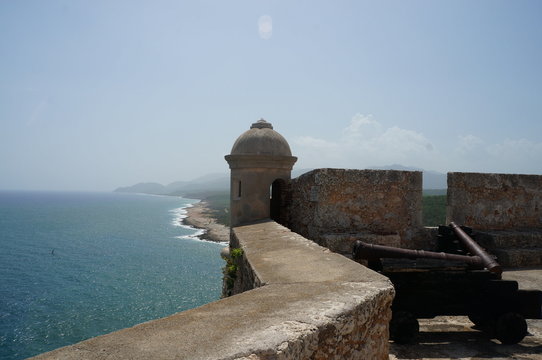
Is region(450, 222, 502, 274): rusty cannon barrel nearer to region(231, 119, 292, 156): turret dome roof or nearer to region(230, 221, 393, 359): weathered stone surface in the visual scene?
region(230, 221, 393, 359): weathered stone surface

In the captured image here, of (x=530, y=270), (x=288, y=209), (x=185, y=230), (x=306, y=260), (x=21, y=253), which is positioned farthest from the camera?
(x=185, y=230)

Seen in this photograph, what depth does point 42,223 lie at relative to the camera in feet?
255

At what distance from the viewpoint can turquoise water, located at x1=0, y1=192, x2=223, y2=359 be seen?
23.3 metres

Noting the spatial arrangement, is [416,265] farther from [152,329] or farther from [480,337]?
[152,329]

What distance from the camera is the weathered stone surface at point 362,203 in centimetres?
695

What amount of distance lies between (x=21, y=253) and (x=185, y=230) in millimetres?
26307

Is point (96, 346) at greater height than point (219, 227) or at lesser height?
greater

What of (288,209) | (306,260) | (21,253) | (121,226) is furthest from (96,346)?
(121,226)

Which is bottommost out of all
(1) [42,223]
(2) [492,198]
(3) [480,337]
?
(1) [42,223]

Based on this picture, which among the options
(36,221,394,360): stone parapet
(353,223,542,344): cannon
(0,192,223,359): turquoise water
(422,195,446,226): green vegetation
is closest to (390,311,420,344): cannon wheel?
(353,223,542,344): cannon

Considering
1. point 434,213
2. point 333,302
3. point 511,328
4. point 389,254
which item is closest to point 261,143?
point 389,254

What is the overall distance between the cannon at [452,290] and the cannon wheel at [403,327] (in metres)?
0.04

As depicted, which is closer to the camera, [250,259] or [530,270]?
[250,259]

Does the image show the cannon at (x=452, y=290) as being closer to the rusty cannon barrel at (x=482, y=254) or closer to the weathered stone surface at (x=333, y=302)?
the rusty cannon barrel at (x=482, y=254)
